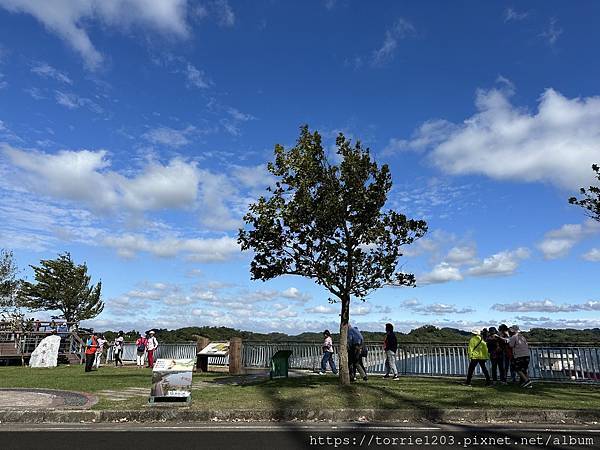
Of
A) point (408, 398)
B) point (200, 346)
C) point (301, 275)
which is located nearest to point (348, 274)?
point (301, 275)

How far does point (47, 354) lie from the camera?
2555 cm

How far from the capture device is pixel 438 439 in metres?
7.42

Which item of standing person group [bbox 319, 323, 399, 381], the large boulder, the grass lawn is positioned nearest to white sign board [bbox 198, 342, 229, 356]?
the grass lawn

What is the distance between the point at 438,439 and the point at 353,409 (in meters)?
2.34

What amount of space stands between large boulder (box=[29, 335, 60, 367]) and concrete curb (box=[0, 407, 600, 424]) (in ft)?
59.0

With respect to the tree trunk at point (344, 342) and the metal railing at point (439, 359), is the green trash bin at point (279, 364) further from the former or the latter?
the metal railing at point (439, 359)

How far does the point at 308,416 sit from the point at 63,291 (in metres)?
40.7

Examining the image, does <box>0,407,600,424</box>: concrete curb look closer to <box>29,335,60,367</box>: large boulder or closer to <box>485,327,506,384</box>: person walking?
<box>485,327,506,384</box>: person walking

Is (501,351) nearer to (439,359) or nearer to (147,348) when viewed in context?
(439,359)

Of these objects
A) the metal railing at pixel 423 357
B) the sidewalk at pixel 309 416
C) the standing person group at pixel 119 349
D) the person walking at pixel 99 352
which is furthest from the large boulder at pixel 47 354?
the sidewalk at pixel 309 416

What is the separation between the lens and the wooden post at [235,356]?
2052 centimetres

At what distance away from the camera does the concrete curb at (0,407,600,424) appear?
362 inches

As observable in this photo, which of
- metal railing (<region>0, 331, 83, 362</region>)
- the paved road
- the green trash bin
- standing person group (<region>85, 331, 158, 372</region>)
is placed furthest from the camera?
metal railing (<region>0, 331, 83, 362</region>)

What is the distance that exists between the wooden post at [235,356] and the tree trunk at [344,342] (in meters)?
8.03
